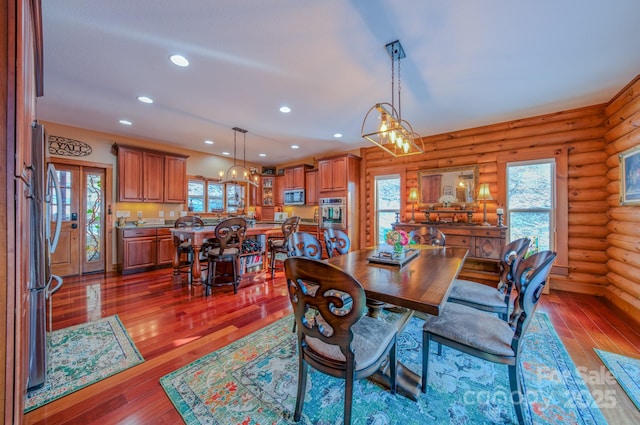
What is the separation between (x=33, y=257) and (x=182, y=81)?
7.30 ft

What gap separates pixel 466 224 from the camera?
4324 mm

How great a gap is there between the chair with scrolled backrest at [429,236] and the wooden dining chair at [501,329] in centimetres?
160

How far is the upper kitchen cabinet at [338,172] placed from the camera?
552 centimetres

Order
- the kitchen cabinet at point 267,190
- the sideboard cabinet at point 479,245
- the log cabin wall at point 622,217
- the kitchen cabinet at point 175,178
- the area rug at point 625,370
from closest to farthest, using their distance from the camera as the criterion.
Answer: the area rug at point 625,370 → the log cabin wall at point 622,217 → the sideboard cabinet at point 479,245 → the kitchen cabinet at point 175,178 → the kitchen cabinet at point 267,190

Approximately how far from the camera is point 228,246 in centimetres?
371

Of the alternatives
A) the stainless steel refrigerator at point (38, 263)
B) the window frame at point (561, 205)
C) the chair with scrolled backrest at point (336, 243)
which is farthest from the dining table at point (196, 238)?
the window frame at point (561, 205)

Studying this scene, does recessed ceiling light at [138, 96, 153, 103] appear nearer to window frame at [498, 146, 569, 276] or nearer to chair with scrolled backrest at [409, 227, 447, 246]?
chair with scrolled backrest at [409, 227, 447, 246]

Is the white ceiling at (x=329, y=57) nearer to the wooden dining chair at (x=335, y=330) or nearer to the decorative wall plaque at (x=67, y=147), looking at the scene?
the decorative wall plaque at (x=67, y=147)

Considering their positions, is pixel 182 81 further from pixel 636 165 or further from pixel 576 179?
pixel 576 179

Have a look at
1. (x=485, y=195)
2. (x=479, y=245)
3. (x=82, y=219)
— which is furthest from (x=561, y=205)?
(x=82, y=219)

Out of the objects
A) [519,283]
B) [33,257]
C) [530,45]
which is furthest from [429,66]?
[33,257]

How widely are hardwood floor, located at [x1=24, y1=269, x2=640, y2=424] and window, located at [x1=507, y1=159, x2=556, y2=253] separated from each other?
0.92 m

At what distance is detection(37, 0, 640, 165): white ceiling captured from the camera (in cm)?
190

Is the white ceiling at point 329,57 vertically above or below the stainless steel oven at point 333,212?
above
